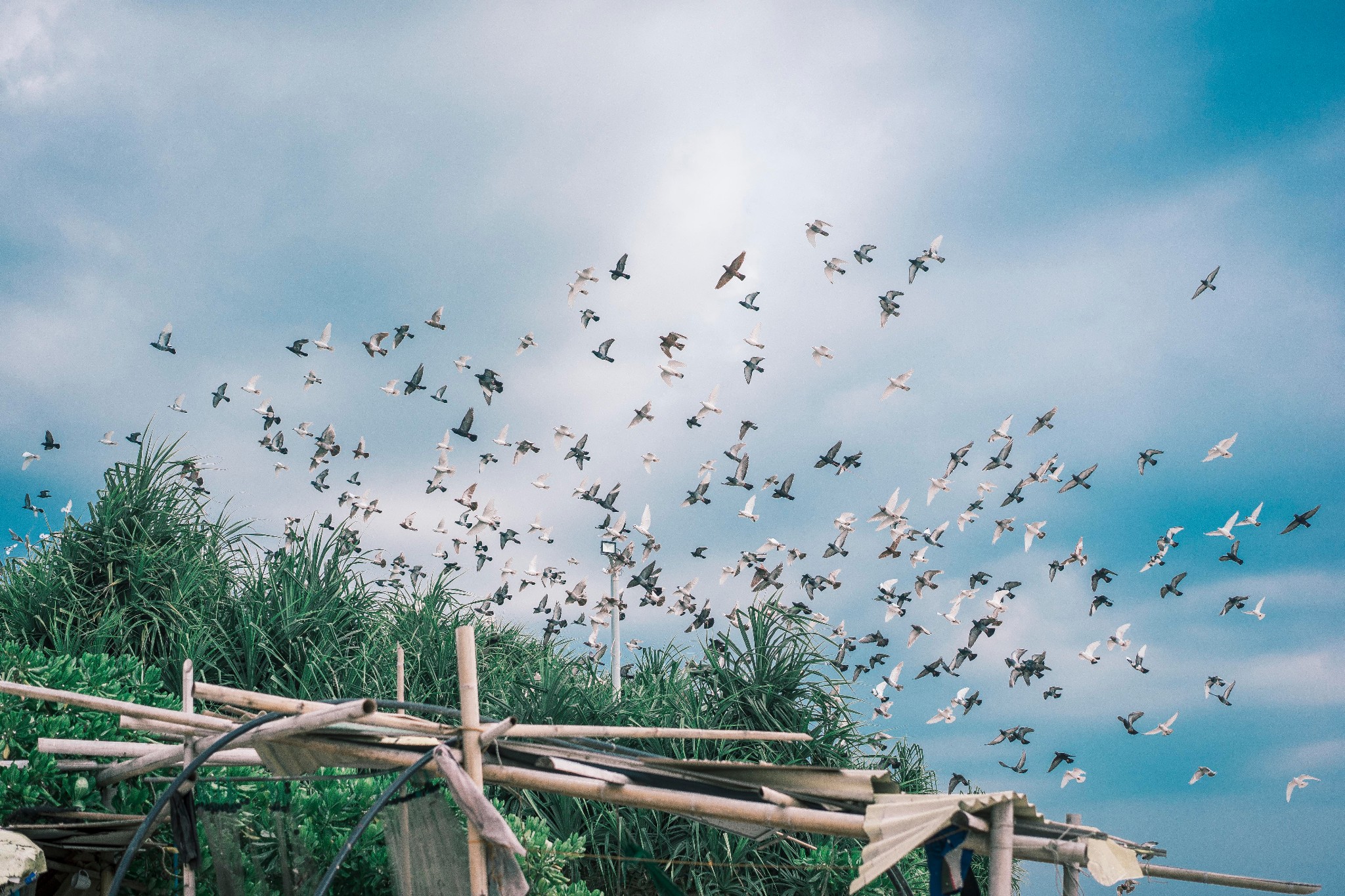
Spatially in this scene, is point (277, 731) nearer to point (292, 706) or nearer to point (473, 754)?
point (292, 706)

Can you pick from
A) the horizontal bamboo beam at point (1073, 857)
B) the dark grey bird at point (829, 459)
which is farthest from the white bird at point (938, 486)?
the horizontal bamboo beam at point (1073, 857)

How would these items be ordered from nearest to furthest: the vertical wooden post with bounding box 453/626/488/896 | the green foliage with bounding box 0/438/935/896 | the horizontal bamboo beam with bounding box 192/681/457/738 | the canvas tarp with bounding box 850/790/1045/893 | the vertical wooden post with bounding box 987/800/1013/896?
the canvas tarp with bounding box 850/790/1045/893, the vertical wooden post with bounding box 987/800/1013/896, the vertical wooden post with bounding box 453/626/488/896, the horizontal bamboo beam with bounding box 192/681/457/738, the green foliage with bounding box 0/438/935/896

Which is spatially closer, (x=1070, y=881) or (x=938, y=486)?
(x=1070, y=881)

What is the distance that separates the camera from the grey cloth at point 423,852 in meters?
4.91

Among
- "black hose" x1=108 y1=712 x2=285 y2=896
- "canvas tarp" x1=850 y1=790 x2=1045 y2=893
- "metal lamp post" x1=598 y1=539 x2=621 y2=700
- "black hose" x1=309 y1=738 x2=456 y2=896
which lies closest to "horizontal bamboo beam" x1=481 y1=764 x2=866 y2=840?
"canvas tarp" x1=850 y1=790 x2=1045 y2=893

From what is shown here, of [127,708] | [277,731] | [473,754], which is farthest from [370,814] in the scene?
[127,708]

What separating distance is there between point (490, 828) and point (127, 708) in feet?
6.97

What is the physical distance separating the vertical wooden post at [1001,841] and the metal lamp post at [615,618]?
24.5ft

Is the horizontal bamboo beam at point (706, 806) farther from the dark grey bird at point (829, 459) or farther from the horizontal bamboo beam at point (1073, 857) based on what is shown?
the dark grey bird at point (829, 459)

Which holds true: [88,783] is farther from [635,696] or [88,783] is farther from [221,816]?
[635,696]

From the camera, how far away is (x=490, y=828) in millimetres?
4090

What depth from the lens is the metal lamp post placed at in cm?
1228

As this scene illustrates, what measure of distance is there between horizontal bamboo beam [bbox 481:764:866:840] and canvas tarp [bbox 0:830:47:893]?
2.30 m

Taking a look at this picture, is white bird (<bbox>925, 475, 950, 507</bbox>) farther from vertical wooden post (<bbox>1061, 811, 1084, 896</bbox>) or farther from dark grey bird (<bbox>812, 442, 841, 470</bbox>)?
vertical wooden post (<bbox>1061, 811, 1084, 896</bbox>)
